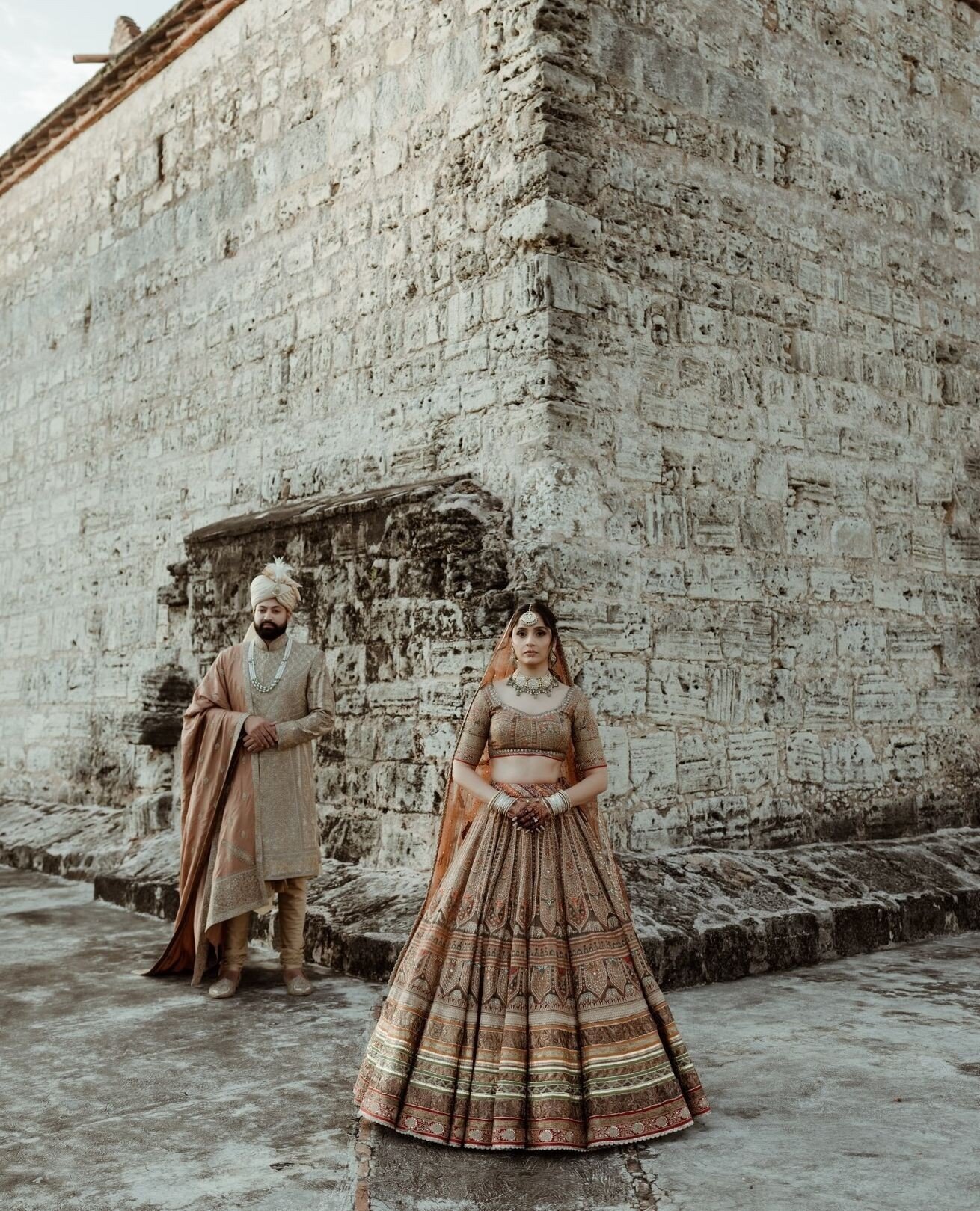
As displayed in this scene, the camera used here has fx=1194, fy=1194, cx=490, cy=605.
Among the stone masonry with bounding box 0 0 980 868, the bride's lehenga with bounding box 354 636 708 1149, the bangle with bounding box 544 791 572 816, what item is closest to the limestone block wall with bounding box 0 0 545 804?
the stone masonry with bounding box 0 0 980 868

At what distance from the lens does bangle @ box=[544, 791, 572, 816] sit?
10.5 ft

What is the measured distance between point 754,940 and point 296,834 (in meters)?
1.86

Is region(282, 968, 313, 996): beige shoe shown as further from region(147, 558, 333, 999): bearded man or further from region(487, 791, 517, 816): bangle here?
region(487, 791, 517, 816): bangle

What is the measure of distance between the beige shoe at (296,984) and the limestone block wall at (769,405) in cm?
141

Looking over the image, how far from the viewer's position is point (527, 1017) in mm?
2965

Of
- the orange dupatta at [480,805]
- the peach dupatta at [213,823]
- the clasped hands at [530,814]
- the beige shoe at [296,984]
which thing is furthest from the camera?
the peach dupatta at [213,823]

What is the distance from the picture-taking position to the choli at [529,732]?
331cm

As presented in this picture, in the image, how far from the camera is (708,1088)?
3322mm

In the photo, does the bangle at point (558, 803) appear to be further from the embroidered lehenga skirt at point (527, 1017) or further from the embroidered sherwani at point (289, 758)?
the embroidered sherwani at point (289, 758)

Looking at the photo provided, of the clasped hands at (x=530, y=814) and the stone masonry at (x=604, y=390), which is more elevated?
the stone masonry at (x=604, y=390)

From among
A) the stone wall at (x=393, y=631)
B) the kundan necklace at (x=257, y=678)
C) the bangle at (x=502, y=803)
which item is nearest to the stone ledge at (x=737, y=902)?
the stone wall at (x=393, y=631)

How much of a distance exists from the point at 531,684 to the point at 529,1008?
875 mm

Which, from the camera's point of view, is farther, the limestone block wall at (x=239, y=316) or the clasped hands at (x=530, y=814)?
the limestone block wall at (x=239, y=316)

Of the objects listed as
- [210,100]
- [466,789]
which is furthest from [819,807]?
[210,100]
